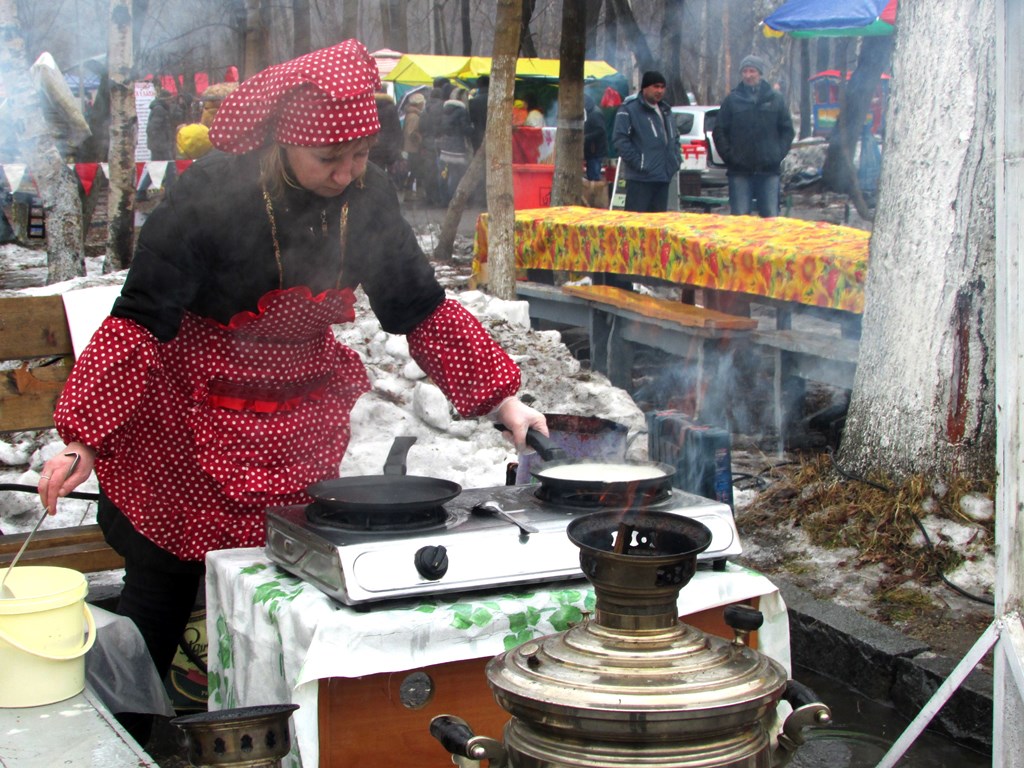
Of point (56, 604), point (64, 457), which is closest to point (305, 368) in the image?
point (64, 457)

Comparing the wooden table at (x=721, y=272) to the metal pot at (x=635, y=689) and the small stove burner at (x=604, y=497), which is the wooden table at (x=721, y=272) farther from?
the metal pot at (x=635, y=689)

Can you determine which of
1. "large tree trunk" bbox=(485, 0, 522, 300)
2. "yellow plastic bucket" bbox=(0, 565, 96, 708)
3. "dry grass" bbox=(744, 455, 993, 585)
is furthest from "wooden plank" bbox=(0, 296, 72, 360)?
"large tree trunk" bbox=(485, 0, 522, 300)

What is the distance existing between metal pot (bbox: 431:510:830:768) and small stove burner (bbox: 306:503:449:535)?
0.53 metres

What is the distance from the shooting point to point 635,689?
57.5 inches

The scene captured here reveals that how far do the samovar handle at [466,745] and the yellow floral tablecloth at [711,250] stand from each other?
14.2 ft

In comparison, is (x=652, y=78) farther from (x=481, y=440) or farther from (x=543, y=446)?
(x=543, y=446)

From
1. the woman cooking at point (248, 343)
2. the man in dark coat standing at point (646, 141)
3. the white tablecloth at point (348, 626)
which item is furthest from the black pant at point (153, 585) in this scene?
the man in dark coat standing at point (646, 141)

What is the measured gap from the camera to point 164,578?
270 cm

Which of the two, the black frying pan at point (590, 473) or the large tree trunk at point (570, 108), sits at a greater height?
the large tree trunk at point (570, 108)

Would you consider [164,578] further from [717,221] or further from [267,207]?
[717,221]

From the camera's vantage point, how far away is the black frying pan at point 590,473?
7.39ft

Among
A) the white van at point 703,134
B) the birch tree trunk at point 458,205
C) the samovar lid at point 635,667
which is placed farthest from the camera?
the white van at point 703,134

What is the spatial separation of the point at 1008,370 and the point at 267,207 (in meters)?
1.60

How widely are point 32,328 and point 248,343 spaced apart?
1482mm
